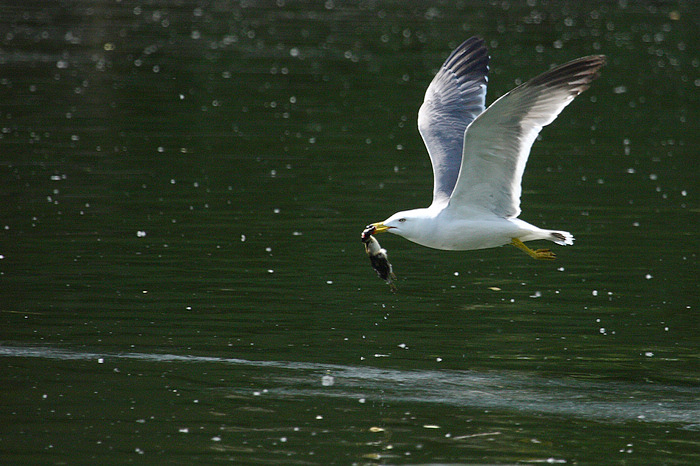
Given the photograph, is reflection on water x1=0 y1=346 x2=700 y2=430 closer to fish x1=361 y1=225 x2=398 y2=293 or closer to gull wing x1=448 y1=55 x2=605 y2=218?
fish x1=361 y1=225 x2=398 y2=293

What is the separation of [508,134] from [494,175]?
52 centimetres

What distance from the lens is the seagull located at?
11461 mm

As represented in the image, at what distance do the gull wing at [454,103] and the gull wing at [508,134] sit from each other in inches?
46.6

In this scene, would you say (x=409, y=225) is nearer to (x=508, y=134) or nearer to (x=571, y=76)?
(x=508, y=134)

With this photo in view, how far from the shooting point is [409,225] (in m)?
11.9

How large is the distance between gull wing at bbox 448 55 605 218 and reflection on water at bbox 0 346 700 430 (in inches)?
66.4

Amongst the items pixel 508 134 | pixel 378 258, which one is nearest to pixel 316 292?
pixel 378 258

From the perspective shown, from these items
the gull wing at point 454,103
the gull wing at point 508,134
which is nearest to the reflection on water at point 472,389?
the gull wing at point 508,134

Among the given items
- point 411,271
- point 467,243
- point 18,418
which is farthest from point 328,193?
point 18,418

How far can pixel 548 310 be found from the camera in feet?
47.6

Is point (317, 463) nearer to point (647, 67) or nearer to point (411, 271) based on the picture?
point (411, 271)

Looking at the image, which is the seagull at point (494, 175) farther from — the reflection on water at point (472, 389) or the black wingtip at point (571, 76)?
the reflection on water at point (472, 389)

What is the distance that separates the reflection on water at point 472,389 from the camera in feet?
36.1

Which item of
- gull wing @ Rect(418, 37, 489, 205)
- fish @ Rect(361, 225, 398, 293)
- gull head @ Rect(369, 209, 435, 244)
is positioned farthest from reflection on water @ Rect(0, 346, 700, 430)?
gull wing @ Rect(418, 37, 489, 205)
